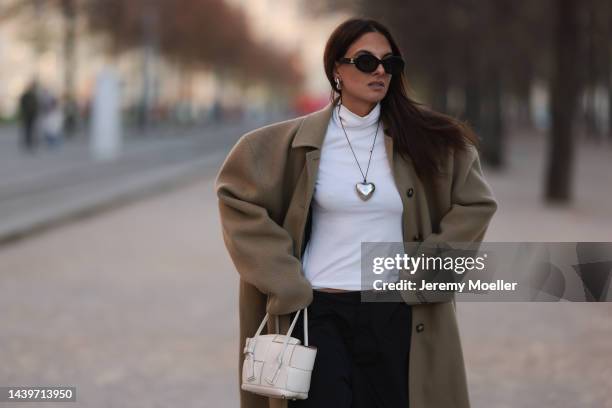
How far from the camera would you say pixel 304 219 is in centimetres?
365

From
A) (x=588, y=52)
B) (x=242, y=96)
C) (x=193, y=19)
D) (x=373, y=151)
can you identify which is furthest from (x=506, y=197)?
(x=242, y=96)

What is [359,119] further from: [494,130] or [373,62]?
[494,130]

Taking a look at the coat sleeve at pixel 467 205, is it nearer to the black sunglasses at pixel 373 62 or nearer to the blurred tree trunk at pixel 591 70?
the black sunglasses at pixel 373 62

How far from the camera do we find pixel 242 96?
128 m

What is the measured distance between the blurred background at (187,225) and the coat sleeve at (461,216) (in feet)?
1.44

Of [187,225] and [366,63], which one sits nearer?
[366,63]

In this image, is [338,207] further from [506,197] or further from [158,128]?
[158,128]

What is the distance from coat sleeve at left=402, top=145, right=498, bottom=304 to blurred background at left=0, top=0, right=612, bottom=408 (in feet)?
1.44

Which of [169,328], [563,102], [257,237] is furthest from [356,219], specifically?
[563,102]

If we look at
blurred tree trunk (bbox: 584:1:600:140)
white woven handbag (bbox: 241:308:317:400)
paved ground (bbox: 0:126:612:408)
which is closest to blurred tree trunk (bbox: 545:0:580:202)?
paved ground (bbox: 0:126:612:408)

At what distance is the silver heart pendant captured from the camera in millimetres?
3637

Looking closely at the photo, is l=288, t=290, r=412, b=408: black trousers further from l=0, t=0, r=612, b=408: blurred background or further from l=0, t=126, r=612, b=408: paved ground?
l=0, t=126, r=612, b=408: paved ground

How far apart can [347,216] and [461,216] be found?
12.6 inches

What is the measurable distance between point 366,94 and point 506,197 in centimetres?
1835
